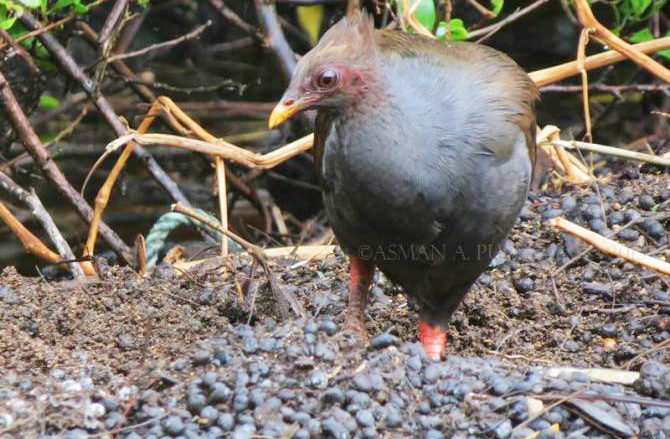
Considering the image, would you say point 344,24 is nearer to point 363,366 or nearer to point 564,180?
point 363,366

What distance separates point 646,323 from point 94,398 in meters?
2.49

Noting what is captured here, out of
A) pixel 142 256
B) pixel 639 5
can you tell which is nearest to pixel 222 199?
pixel 142 256

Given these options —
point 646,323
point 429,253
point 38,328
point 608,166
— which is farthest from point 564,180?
point 38,328

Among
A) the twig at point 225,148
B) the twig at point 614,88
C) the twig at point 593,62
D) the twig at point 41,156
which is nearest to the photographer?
the twig at point 225,148

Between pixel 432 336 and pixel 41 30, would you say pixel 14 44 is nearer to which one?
pixel 41 30

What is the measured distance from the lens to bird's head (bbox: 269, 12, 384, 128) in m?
4.24

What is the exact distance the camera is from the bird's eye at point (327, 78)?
4.23 metres

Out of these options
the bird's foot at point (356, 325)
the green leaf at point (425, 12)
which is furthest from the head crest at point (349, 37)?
the green leaf at point (425, 12)

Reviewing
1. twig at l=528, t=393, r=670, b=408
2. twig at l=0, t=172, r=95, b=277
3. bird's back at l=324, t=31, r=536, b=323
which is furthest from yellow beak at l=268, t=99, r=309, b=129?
twig at l=0, t=172, r=95, b=277

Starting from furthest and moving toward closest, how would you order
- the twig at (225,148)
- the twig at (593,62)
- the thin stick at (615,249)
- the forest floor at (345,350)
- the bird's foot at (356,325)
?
the twig at (593,62) → the twig at (225,148) → the thin stick at (615,249) → the bird's foot at (356,325) → the forest floor at (345,350)

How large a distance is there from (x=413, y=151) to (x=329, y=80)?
414 mm

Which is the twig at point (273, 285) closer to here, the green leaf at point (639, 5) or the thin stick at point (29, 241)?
the thin stick at point (29, 241)

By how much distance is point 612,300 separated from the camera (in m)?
5.23

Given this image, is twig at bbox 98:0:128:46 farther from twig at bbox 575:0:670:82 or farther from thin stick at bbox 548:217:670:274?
thin stick at bbox 548:217:670:274
